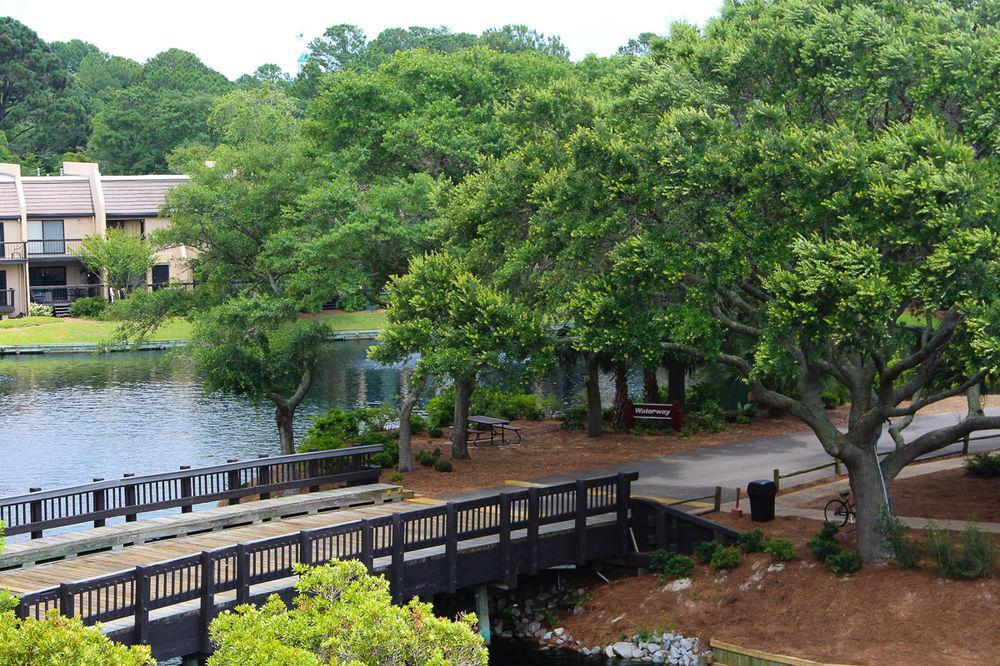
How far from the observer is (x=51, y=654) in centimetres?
1173

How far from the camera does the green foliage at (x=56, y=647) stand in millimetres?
A: 11695

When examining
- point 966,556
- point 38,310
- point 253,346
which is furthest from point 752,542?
point 38,310

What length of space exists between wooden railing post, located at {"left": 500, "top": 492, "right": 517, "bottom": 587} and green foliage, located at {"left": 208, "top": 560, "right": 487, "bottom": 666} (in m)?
12.9

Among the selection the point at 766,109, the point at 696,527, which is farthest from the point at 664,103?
the point at 696,527

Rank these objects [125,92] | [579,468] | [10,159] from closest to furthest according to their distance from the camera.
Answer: [579,468] → [10,159] → [125,92]

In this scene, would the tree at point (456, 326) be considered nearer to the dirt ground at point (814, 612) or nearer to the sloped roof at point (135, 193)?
the dirt ground at point (814, 612)

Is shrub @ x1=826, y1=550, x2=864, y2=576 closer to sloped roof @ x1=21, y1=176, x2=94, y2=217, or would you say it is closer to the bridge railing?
the bridge railing

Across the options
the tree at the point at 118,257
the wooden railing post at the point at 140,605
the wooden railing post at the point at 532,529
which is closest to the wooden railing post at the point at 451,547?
the wooden railing post at the point at 532,529

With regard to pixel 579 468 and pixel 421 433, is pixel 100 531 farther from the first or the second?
pixel 421 433

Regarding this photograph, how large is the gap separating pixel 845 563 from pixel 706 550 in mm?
3131

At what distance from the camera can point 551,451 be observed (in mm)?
38500

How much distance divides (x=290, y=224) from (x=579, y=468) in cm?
1159

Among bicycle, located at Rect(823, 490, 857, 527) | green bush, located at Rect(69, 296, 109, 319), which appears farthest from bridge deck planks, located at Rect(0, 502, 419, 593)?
green bush, located at Rect(69, 296, 109, 319)

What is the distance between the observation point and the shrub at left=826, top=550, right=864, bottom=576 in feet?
82.6
